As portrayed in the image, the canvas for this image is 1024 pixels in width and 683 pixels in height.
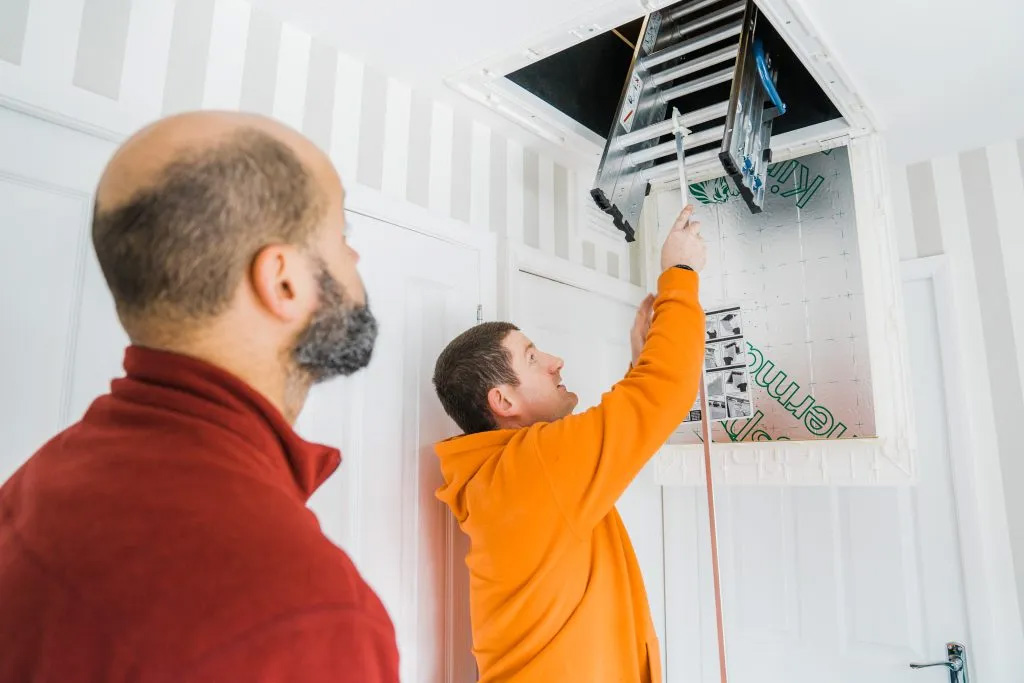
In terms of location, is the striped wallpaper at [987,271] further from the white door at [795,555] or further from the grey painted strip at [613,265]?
the grey painted strip at [613,265]

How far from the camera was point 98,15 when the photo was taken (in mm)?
1245

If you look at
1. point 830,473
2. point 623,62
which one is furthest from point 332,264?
point 830,473

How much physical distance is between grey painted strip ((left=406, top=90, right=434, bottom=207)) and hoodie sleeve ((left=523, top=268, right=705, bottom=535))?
0.81 metres

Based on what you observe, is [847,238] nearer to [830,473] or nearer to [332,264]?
[830,473]

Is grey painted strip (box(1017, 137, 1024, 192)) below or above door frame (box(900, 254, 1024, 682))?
above

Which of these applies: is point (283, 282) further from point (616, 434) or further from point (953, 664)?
point (953, 664)

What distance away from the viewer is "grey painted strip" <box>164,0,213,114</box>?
1340 millimetres

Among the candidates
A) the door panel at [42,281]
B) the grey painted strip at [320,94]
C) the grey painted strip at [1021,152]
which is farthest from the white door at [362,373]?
the grey painted strip at [1021,152]

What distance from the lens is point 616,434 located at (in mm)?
1261

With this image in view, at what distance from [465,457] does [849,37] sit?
4.56 feet

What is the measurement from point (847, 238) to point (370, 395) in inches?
59.6

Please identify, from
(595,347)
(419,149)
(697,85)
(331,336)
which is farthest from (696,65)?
(331,336)

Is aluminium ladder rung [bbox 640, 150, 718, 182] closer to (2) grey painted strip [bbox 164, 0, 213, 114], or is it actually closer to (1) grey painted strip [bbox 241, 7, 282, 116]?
(1) grey painted strip [bbox 241, 7, 282, 116]

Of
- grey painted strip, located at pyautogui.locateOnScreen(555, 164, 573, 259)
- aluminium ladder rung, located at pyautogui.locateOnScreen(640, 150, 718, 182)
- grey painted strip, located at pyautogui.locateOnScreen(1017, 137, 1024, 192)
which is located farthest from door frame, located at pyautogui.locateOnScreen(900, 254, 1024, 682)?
grey painted strip, located at pyautogui.locateOnScreen(555, 164, 573, 259)
